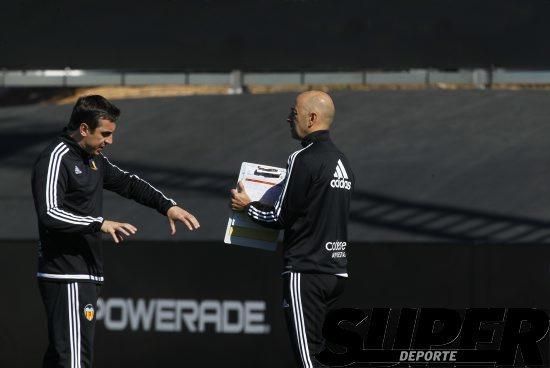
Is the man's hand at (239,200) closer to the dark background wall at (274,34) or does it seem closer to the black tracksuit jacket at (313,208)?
the black tracksuit jacket at (313,208)

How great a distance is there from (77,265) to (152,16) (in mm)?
7735

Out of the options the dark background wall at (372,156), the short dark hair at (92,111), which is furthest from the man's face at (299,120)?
the dark background wall at (372,156)

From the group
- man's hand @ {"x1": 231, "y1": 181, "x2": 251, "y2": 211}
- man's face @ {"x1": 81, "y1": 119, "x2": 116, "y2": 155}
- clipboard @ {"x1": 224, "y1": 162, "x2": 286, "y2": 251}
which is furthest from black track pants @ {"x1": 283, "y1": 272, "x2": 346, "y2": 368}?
man's face @ {"x1": 81, "y1": 119, "x2": 116, "y2": 155}

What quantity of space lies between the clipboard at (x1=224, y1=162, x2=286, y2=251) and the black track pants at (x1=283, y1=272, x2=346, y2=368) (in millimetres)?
376

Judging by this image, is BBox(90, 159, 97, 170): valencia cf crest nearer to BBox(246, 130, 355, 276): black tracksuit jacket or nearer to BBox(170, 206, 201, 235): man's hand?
BBox(170, 206, 201, 235): man's hand

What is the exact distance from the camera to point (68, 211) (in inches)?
291

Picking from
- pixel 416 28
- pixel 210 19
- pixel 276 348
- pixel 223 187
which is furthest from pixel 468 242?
pixel 210 19

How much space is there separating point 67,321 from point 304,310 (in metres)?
1.30

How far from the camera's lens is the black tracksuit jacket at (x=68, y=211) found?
7219 millimetres

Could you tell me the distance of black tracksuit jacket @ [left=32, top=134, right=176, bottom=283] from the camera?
7.22 m

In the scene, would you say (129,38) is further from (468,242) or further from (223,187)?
(468,242)

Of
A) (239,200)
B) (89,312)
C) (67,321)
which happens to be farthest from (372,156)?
(67,321)

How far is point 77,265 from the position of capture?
742 centimetres

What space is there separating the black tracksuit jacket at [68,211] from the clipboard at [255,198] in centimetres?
75
